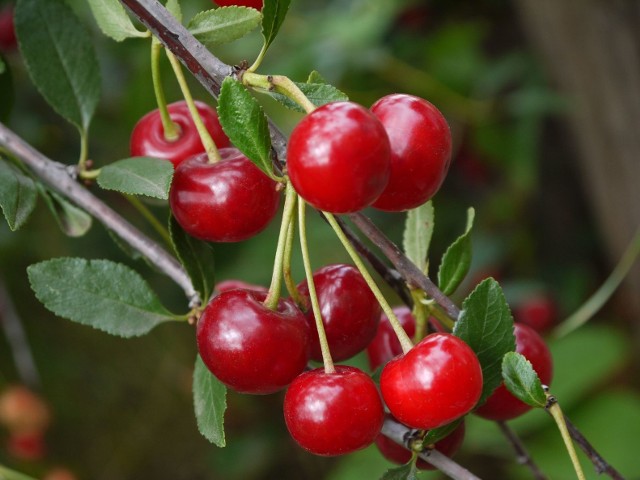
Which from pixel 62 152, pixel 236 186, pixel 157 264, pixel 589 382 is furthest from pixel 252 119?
pixel 589 382

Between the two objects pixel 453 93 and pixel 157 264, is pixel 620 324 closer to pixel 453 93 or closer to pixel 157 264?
pixel 453 93

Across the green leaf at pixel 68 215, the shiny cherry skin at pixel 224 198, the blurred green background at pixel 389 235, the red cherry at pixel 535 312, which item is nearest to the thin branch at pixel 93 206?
the green leaf at pixel 68 215

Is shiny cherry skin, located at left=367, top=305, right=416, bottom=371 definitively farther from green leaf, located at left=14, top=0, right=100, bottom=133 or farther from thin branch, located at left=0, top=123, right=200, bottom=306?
green leaf, located at left=14, top=0, right=100, bottom=133

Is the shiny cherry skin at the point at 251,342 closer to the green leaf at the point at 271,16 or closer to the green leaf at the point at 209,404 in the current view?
Result: the green leaf at the point at 209,404

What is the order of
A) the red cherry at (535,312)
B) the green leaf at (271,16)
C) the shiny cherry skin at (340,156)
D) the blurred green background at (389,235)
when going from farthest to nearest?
1. the red cherry at (535,312)
2. the blurred green background at (389,235)
3. the green leaf at (271,16)
4. the shiny cherry skin at (340,156)

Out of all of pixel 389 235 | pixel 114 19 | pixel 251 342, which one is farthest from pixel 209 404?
pixel 389 235

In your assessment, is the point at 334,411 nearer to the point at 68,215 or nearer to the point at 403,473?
the point at 403,473
